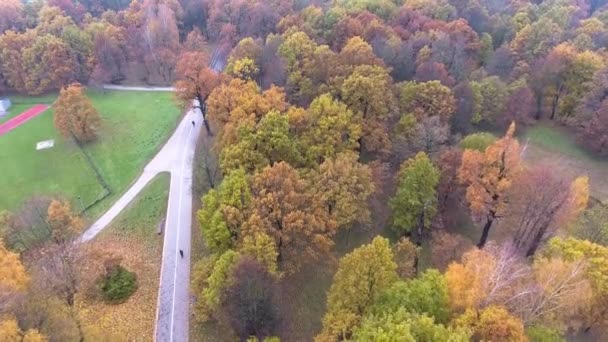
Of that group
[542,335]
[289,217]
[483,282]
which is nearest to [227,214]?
[289,217]

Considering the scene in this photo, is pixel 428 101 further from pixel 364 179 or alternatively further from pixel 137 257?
pixel 137 257

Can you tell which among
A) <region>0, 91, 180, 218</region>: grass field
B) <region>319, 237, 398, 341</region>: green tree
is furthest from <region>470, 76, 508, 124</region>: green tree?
<region>0, 91, 180, 218</region>: grass field

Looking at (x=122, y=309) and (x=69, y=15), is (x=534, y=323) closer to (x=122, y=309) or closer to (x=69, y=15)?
(x=122, y=309)

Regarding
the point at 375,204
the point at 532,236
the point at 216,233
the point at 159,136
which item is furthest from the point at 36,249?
the point at 532,236

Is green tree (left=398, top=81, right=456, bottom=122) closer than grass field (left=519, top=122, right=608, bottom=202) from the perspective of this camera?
Yes

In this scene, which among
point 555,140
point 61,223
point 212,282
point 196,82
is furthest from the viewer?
point 196,82

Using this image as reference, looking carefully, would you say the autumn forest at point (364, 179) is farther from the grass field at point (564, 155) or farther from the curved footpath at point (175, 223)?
the curved footpath at point (175, 223)

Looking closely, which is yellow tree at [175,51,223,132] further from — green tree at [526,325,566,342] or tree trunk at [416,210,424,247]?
green tree at [526,325,566,342]
